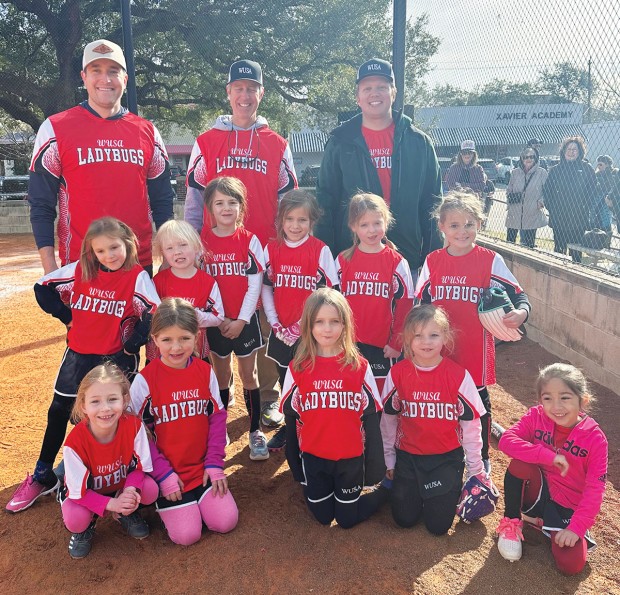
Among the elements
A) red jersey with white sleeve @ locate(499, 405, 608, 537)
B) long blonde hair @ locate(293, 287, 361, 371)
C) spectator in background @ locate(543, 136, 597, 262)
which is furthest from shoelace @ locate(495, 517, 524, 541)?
spectator in background @ locate(543, 136, 597, 262)

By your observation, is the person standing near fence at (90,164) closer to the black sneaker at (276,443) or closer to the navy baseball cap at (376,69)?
the navy baseball cap at (376,69)

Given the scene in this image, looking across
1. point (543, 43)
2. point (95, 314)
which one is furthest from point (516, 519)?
point (543, 43)

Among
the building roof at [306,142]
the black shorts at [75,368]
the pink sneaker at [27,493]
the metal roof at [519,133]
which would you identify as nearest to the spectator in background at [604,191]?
the metal roof at [519,133]

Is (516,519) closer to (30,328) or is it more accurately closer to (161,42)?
(30,328)

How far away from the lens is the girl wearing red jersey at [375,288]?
11.0ft

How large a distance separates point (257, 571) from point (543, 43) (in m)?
5.27

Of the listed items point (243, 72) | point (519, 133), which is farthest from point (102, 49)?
point (519, 133)

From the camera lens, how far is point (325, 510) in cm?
291

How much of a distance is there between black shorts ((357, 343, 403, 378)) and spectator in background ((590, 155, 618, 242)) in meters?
3.49

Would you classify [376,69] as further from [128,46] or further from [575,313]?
[128,46]

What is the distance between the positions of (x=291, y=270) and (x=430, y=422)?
1227mm

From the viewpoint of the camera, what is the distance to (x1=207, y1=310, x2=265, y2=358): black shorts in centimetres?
357

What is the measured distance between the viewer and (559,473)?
2.68m

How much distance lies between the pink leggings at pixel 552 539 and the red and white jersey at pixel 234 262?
67.9 inches
